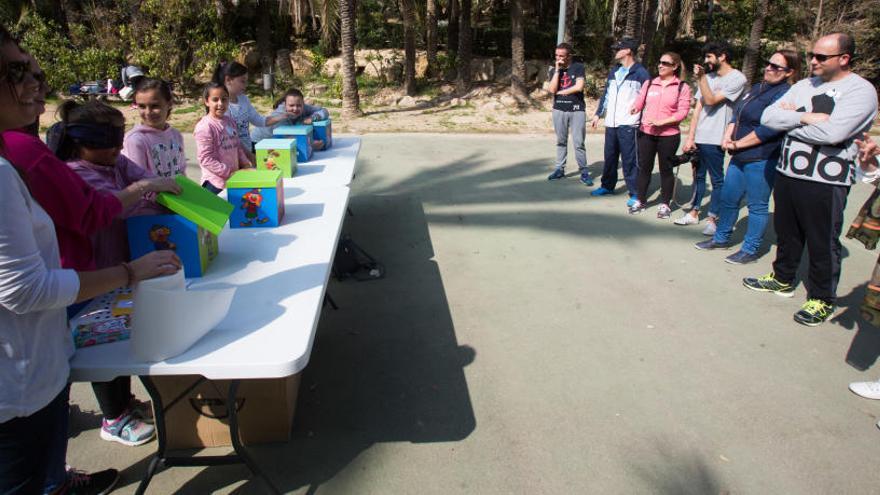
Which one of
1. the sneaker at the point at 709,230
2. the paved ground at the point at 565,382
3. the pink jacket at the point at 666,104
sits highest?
the pink jacket at the point at 666,104

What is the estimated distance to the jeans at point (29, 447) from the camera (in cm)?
156

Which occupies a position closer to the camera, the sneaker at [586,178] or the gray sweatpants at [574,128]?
the gray sweatpants at [574,128]

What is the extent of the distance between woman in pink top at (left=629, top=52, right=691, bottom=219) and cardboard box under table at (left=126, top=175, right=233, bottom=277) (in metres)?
4.57

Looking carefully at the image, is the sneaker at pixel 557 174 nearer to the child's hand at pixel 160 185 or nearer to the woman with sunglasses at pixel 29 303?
the child's hand at pixel 160 185

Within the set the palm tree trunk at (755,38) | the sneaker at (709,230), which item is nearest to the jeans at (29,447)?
the sneaker at (709,230)

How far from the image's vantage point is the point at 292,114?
4965 mm

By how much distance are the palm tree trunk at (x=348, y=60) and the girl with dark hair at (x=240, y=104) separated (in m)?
8.16

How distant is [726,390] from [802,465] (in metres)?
0.57

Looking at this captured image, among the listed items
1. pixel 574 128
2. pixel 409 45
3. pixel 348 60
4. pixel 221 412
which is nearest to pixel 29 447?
pixel 221 412

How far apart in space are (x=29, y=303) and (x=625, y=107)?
18.7 feet

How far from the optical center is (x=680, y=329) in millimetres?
3664

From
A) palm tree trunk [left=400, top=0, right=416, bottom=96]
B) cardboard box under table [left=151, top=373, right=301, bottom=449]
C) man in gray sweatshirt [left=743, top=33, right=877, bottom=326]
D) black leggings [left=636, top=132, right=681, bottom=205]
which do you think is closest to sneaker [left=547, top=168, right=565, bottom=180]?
black leggings [left=636, top=132, right=681, bottom=205]

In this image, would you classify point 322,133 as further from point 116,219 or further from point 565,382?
point 565,382

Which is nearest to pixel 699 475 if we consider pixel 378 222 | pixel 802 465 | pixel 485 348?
pixel 802 465
